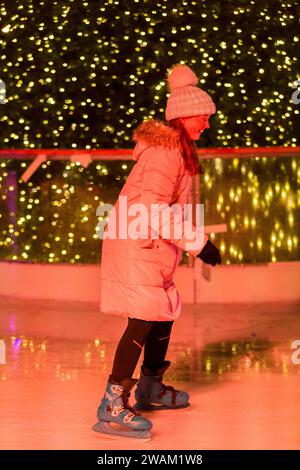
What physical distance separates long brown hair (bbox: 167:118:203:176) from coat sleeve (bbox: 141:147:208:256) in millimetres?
80

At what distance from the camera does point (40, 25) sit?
37.6ft

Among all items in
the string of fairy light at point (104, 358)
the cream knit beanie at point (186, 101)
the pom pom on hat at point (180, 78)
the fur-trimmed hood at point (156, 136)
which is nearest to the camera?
the fur-trimmed hood at point (156, 136)

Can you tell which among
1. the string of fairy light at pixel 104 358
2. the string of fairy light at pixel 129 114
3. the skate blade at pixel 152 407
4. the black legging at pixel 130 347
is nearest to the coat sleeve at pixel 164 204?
the black legging at pixel 130 347

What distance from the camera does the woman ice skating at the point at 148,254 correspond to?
266 inches

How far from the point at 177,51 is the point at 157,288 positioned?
464 centimetres

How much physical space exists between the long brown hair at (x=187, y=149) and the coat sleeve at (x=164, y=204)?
0.26 feet

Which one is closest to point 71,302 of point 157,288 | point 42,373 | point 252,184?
point 252,184

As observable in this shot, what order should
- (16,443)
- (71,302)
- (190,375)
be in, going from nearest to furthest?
(16,443) < (190,375) < (71,302)

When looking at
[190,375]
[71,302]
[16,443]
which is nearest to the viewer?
[16,443]

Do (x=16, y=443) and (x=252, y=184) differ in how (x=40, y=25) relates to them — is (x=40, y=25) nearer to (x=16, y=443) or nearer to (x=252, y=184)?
(x=252, y=184)

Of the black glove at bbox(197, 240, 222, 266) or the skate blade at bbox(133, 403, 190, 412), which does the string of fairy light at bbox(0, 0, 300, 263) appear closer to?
the skate blade at bbox(133, 403, 190, 412)

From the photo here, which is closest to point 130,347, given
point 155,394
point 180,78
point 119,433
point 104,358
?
point 119,433

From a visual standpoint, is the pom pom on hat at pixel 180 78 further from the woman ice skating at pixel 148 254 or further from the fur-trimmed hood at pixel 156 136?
the fur-trimmed hood at pixel 156 136

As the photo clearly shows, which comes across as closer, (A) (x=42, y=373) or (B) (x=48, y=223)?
(A) (x=42, y=373)
